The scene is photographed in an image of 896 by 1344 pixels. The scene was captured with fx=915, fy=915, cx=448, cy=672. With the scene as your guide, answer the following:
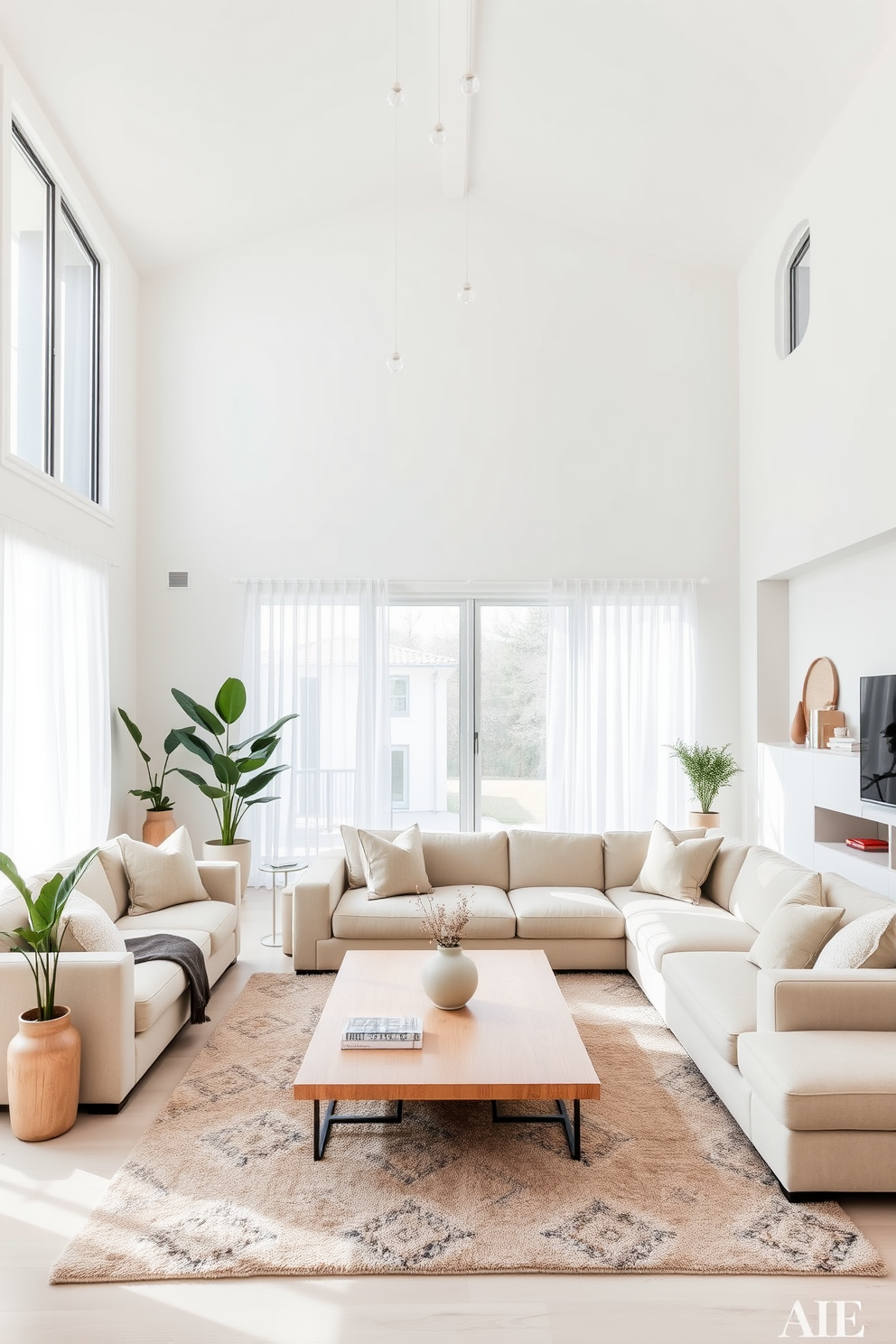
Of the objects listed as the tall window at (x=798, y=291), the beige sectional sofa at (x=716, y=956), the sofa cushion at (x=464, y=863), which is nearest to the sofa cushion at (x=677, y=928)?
the beige sectional sofa at (x=716, y=956)

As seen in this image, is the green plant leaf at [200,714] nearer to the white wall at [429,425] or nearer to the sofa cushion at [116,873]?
the white wall at [429,425]

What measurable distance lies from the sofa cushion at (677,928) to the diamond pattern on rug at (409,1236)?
71.3 inches

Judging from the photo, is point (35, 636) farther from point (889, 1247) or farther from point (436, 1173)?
point (889, 1247)

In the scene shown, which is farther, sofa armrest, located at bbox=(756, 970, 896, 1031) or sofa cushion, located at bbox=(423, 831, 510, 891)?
sofa cushion, located at bbox=(423, 831, 510, 891)

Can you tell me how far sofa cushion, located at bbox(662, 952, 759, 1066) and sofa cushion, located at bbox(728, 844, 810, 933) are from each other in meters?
0.45

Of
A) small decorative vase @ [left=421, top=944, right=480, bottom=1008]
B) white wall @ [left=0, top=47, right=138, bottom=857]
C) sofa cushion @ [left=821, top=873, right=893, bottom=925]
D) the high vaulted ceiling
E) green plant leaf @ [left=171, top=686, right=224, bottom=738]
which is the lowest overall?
small decorative vase @ [left=421, top=944, right=480, bottom=1008]

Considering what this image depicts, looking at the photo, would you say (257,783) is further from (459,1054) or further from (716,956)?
(459,1054)

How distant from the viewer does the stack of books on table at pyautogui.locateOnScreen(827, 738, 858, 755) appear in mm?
5323

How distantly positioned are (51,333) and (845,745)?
17.4ft

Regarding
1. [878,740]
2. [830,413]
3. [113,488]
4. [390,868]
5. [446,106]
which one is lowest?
[390,868]

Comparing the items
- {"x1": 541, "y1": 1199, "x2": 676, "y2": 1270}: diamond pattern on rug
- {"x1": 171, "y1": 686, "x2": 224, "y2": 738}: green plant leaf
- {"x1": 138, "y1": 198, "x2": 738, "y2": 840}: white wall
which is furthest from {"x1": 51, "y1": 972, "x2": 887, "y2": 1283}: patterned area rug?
{"x1": 138, "y1": 198, "x2": 738, "y2": 840}: white wall

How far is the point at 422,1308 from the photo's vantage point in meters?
2.21

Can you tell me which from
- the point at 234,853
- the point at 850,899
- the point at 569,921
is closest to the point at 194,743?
the point at 234,853

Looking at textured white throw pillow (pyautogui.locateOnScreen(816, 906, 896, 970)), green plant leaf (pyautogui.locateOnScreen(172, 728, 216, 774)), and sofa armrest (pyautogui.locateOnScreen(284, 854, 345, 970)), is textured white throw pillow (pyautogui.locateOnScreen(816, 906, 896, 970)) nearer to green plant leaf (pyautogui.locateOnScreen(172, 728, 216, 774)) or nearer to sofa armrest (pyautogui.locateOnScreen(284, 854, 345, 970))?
sofa armrest (pyautogui.locateOnScreen(284, 854, 345, 970))
